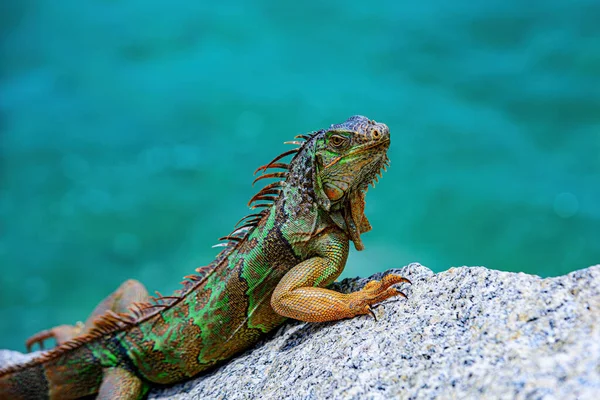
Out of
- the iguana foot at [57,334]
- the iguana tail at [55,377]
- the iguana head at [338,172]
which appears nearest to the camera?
the iguana head at [338,172]

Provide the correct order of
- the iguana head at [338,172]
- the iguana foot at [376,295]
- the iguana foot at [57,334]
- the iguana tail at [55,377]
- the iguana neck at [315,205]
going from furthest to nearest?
the iguana foot at [57,334] < the iguana tail at [55,377] < the iguana neck at [315,205] < the iguana head at [338,172] < the iguana foot at [376,295]

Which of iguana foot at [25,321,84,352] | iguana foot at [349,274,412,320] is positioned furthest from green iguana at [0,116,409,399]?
iguana foot at [25,321,84,352]

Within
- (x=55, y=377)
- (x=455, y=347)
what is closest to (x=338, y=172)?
(x=455, y=347)

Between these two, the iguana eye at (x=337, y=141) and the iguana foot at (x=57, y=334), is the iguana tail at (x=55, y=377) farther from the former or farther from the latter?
the iguana eye at (x=337, y=141)

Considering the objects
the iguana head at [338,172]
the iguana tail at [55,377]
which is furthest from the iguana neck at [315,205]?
the iguana tail at [55,377]

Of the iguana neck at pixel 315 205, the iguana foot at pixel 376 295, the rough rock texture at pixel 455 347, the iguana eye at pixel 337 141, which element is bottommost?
the rough rock texture at pixel 455 347

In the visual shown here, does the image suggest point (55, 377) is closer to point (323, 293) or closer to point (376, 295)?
point (323, 293)

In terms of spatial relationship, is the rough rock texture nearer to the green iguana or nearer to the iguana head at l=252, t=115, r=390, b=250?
the green iguana
